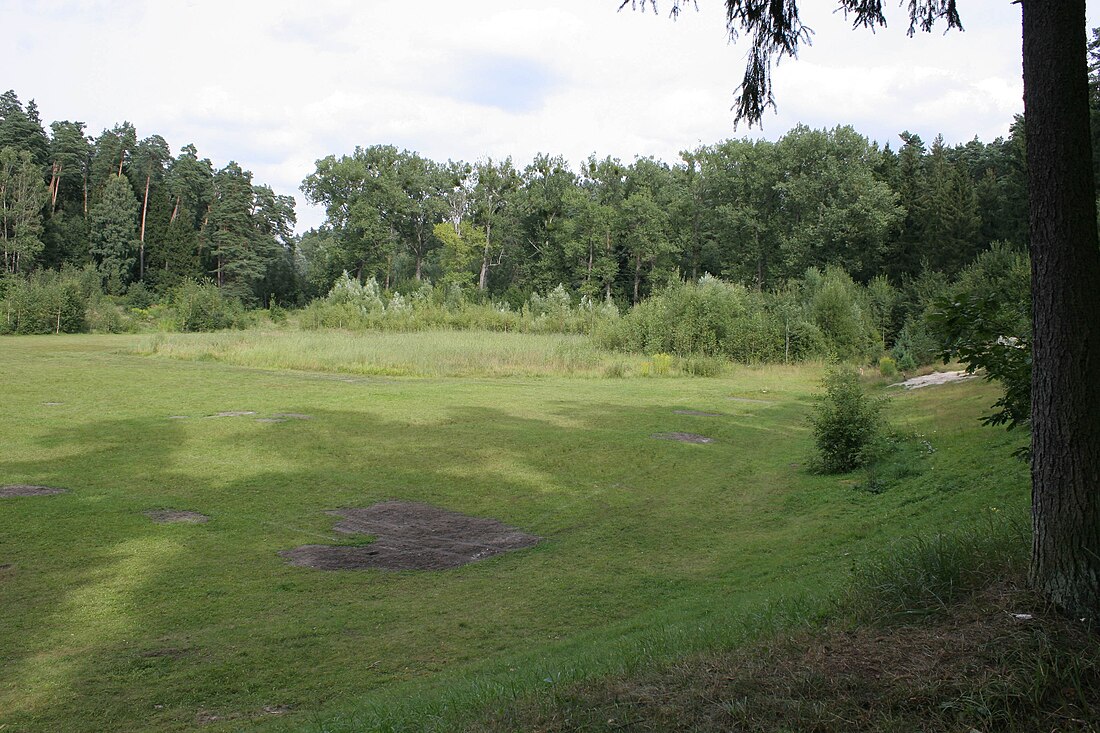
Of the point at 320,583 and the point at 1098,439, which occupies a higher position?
the point at 1098,439

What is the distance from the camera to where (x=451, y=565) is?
9.27 metres

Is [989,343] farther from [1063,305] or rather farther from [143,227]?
[143,227]

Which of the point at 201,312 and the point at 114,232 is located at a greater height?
the point at 114,232

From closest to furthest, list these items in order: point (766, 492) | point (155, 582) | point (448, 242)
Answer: point (155, 582) → point (766, 492) → point (448, 242)

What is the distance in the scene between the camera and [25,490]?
36.8ft

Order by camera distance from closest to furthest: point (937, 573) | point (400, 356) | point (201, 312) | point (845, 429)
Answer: point (937, 573), point (845, 429), point (400, 356), point (201, 312)

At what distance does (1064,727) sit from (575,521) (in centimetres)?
803

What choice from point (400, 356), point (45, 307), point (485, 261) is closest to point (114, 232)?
point (45, 307)

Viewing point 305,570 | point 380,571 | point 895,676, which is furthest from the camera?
point 380,571

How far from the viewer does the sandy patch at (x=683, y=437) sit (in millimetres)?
17041

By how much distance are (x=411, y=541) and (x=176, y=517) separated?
3.09 metres

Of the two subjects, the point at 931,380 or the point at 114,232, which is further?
the point at 114,232

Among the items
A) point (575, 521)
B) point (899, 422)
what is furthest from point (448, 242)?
point (575, 521)

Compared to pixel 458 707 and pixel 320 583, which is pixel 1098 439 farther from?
pixel 320 583
